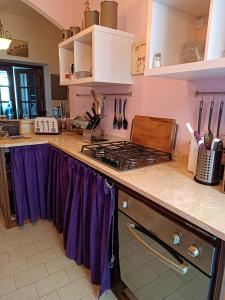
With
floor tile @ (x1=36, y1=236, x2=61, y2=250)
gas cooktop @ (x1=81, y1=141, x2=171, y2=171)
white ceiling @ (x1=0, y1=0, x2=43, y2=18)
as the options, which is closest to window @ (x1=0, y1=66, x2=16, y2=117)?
white ceiling @ (x1=0, y1=0, x2=43, y2=18)

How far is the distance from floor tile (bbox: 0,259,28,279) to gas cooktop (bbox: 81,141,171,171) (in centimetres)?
97

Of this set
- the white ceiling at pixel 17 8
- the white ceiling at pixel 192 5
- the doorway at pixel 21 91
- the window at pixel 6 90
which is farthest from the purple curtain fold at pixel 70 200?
the window at pixel 6 90

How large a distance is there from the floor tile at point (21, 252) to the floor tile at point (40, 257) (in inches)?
1.9

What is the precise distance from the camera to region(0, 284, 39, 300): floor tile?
4.38ft

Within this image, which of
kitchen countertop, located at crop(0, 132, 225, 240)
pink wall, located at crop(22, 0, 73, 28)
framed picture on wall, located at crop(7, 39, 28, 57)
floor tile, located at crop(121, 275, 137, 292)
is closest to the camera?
kitchen countertop, located at crop(0, 132, 225, 240)

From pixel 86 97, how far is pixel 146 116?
1.02m

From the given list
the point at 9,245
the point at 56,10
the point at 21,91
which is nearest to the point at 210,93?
the point at 9,245

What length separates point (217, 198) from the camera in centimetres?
87

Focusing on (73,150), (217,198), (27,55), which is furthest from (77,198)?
(27,55)

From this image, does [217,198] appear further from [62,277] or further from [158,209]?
[62,277]

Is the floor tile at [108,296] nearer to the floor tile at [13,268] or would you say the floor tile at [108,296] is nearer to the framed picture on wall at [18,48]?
the floor tile at [13,268]

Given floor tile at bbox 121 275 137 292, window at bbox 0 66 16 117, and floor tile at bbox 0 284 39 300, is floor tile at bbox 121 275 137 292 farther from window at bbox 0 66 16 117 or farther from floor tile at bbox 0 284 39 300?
window at bbox 0 66 16 117

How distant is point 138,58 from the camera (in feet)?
5.41

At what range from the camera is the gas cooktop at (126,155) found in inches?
48.9
